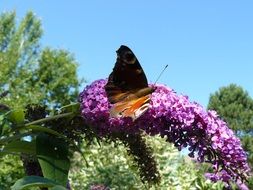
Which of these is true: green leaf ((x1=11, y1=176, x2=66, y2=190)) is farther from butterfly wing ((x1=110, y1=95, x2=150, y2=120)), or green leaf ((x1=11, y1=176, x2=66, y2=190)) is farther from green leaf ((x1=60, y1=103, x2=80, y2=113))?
butterfly wing ((x1=110, y1=95, x2=150, y2=120))

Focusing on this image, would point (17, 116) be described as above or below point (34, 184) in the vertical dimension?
above

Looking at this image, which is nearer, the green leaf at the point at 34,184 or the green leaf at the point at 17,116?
the green leaf at the point at 34,184

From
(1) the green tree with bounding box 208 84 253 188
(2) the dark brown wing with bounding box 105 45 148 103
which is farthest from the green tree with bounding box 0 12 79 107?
(2) the dark brown wing with bounding box 105 45 148 103

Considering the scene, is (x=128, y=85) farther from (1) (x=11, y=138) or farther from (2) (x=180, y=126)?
(1) (x=11, y=138)

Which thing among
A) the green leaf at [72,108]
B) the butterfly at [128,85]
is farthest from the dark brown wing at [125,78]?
the green leaf at [72,108]

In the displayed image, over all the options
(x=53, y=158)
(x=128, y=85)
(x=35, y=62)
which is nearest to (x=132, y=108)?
(x=128, y=85)

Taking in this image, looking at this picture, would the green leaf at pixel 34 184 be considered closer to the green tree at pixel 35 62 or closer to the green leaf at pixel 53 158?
the green leaf at pixel 53 158

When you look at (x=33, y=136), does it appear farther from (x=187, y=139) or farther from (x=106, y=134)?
(x=187, y=139)
